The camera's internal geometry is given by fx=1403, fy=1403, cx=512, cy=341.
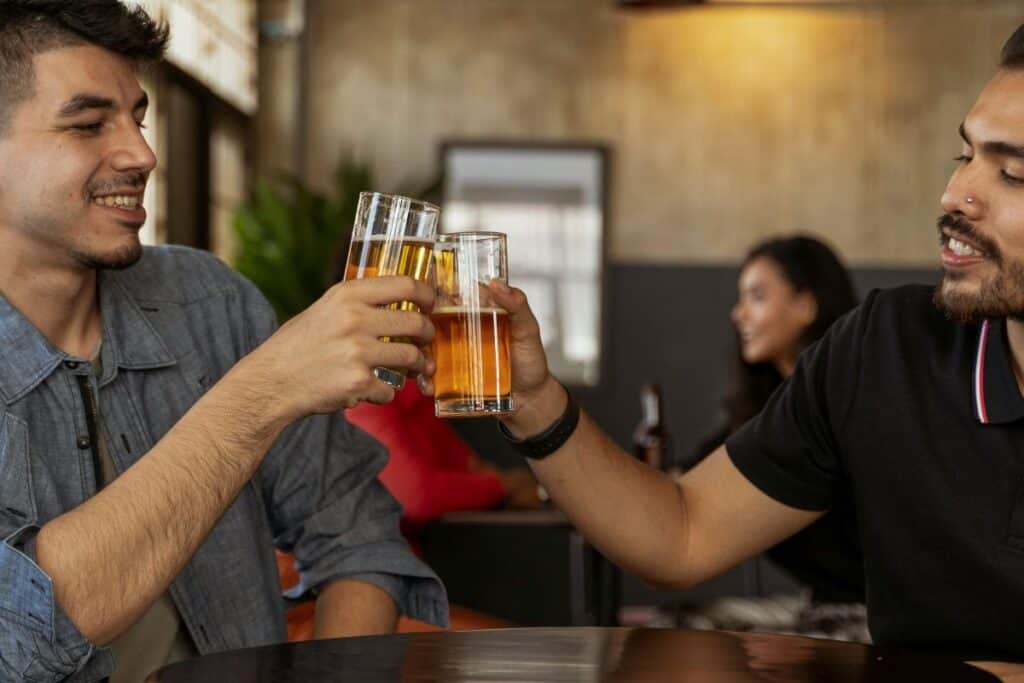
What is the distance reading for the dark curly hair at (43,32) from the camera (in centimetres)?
175

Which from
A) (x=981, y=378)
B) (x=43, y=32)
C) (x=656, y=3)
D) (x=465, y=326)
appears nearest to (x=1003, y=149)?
(x=981, y=378)

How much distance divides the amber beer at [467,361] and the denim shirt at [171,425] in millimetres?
451

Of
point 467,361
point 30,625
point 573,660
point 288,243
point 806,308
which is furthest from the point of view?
point 288,243

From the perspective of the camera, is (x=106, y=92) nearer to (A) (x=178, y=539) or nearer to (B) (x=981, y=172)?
(A) (x=178, y=539)

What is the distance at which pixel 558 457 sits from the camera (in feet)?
6.05

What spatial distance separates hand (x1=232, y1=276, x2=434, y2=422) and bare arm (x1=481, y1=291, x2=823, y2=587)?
0.41 meters

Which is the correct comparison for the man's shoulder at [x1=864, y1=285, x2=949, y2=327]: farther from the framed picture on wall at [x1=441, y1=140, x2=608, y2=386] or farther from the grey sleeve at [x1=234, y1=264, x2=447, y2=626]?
the framed picture on wall at [x1=441, y1=140, x2=608, y2=386]

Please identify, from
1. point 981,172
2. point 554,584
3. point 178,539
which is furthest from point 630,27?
point 178,539

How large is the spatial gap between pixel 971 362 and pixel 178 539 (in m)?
1.00

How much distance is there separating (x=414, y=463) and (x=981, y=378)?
2401 millimetres

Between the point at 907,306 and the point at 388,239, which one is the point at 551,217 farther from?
the point at 388,239

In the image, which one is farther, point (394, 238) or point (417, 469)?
point (417, 469)

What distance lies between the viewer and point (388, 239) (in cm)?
145

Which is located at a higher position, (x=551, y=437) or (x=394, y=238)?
(x=394, y=238)
